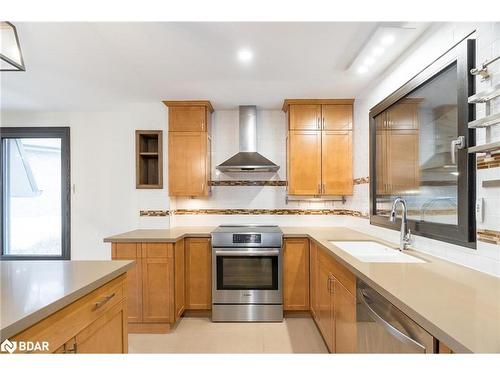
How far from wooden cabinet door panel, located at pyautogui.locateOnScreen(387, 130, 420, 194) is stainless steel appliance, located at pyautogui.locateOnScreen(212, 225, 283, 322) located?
3.93 ft

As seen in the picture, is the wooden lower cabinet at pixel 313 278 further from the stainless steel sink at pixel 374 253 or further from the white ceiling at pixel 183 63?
the white ceiling at pixel 183 63

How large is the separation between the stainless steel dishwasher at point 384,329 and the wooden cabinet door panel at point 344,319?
10cm

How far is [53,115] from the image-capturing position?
145 inches

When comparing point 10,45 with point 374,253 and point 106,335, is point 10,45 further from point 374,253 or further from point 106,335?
point 374,253

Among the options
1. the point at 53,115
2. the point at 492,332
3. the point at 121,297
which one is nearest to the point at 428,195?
the point at 492,332

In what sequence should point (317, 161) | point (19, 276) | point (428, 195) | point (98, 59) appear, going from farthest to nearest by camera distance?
point (317, 161), point (98, 59), point (428, 195), point (19, 276)

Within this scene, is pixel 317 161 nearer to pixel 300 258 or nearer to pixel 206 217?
pixel 300 258

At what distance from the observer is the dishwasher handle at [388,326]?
1.04m

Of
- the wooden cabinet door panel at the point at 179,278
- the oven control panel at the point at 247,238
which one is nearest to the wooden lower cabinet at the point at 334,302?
the oven control panel at the point at 247,238

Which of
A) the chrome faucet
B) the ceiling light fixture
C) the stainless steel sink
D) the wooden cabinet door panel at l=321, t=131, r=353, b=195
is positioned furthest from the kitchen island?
the wooden cabinet door panel at l=321, t=131, r=353, b=195

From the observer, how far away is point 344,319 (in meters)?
1.86

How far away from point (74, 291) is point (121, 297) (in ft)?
1.43
